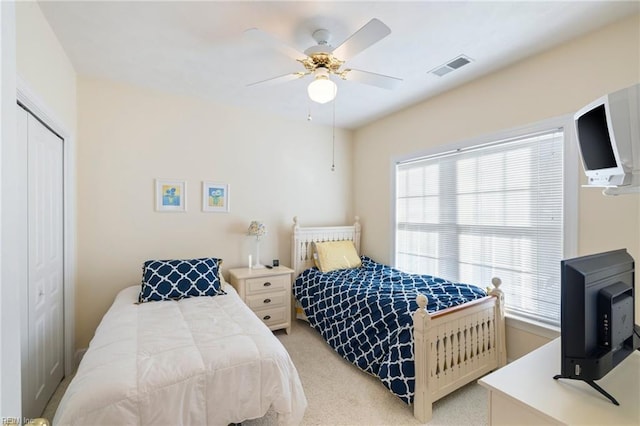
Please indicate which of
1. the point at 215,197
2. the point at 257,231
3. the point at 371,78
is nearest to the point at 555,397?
the point at 371,78

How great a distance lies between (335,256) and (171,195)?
202cm

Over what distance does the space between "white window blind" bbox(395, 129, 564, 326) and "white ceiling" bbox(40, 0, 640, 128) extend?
765mm

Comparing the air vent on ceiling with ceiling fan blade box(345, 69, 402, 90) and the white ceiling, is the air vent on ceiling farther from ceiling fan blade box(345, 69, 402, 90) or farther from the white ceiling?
ceiling fan blade box(345, 69, 402, 90)

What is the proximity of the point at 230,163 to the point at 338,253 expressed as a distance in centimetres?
173

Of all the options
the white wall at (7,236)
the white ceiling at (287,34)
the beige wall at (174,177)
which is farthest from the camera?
the beige wall at (174,177)

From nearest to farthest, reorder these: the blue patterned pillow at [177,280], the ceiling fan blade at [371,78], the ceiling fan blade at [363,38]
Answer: the ceiling fan blade at [363,38] → the ceiling fan blade at [371,78] → the blue patterned pillow at [177,280]

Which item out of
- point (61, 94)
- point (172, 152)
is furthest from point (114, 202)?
point (61, 94)

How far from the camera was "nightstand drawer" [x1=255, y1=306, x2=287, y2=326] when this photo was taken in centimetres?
320

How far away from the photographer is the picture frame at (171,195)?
3.07 meters

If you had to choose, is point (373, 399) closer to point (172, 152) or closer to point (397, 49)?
point (397, 49)

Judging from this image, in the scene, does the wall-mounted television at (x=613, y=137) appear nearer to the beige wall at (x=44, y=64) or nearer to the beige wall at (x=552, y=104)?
the beige wall at (x=552, y=104)

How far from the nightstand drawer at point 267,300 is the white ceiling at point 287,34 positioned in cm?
219

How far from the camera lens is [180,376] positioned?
1.46 metres

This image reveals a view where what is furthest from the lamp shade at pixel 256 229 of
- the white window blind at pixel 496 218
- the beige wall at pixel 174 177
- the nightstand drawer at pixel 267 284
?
the white window blind at pixel 496 218
